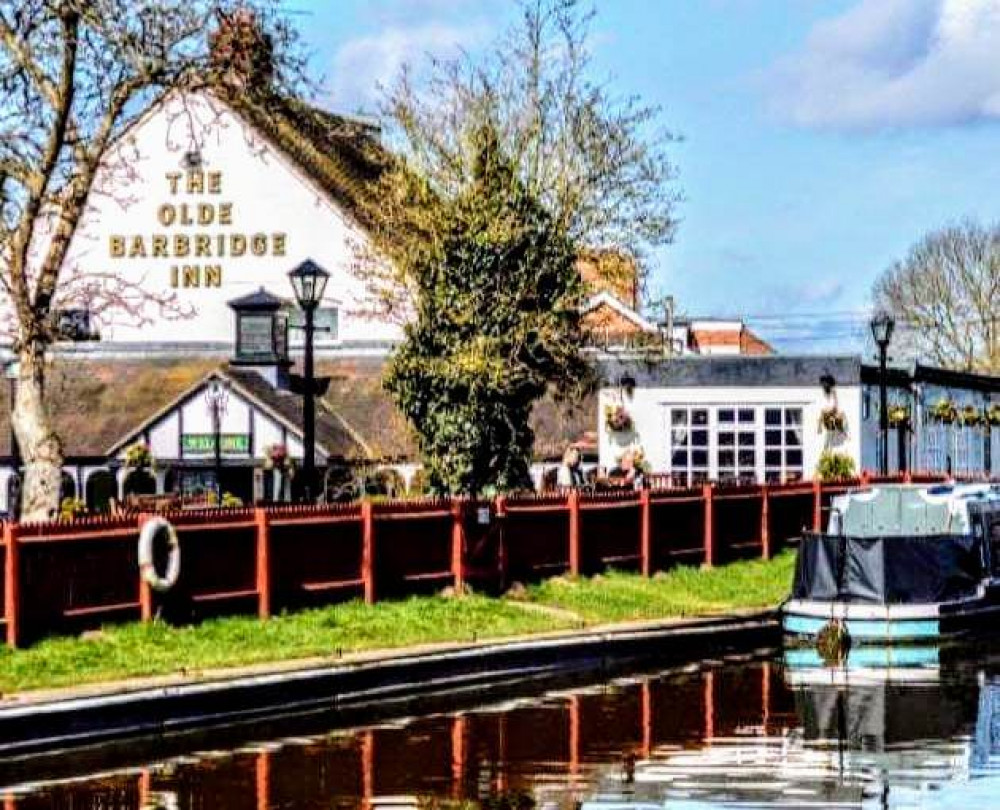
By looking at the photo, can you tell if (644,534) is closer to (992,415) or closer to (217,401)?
(217,401)

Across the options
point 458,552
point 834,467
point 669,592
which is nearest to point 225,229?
point 834,467

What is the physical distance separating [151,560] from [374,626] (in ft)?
11.8

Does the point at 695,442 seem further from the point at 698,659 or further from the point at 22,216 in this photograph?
the point at 22,216

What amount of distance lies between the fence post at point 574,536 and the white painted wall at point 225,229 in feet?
98.6

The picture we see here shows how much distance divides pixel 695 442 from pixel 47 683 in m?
30.7

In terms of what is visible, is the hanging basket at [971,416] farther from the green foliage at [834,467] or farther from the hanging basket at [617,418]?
the hanging basket at [617,418]

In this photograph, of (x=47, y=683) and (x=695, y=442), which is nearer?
(x=47, y=683)

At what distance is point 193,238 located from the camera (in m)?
70.0

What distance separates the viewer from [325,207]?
68312 mm

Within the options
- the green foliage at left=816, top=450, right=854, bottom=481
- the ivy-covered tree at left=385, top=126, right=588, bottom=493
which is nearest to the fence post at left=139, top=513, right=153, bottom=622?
the ivy-covered tree at left=385, top=126, right=588, bottom=493

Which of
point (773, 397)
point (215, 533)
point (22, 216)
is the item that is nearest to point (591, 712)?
point (215, 533)

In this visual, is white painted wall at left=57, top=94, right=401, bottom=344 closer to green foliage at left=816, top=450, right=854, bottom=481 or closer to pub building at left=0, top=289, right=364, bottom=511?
pub building at left=0, top=289, right=364, bottom=511

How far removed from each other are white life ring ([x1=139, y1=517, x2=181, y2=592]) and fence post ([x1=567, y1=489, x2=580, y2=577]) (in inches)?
394

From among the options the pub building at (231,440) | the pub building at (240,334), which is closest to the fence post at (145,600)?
the pub building at (240,334)
